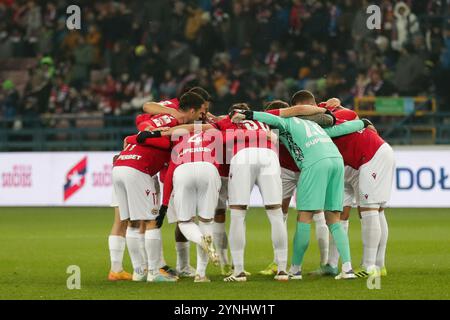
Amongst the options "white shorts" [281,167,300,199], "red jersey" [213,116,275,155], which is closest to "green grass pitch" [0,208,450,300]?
"white shorts" [281,167,300,199]

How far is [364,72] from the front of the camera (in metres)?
25.2

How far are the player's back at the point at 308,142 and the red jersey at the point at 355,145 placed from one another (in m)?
0.57

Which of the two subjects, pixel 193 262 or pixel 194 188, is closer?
pixel 194 188

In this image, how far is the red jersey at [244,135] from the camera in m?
Answer: 11.6

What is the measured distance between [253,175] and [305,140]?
26.3 inches

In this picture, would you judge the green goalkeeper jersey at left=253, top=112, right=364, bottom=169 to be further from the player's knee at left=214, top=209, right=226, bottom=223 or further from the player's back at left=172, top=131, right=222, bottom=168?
the player's knee at left=214, top=209, right=226, bottom=223

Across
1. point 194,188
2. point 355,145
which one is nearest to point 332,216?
point 355,145

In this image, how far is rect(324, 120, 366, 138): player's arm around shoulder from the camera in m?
11.9

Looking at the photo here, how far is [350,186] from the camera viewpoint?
12719mm

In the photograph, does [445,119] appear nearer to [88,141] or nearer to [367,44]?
[367,44]

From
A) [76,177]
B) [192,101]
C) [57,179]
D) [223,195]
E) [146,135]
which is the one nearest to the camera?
[146,135]

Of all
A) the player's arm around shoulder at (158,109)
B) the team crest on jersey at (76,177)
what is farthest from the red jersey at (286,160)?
the team crest on jersey at (76,177)

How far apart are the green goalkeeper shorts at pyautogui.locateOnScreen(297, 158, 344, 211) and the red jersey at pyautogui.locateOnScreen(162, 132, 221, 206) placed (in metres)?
0.98

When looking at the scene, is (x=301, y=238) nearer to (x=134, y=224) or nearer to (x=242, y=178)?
(x=242, y=178)
